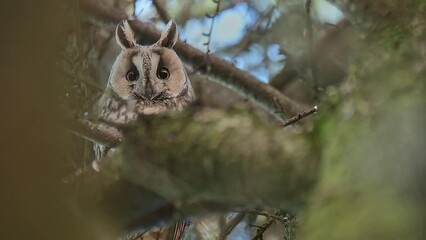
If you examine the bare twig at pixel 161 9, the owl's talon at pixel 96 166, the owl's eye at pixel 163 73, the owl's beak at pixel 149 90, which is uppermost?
the bare twig at pixel 161 9

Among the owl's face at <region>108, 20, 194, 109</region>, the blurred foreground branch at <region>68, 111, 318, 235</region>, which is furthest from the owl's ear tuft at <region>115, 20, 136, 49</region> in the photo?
the blurred foreground branch at <region>68, 111, 318, 235</region>

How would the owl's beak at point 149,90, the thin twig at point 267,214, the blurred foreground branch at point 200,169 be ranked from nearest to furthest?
1. the blurred foreground branch at point 200,169
2. the thin twig at point 267,214
3. the owl's beak at point 149,90

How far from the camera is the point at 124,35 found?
0.71m

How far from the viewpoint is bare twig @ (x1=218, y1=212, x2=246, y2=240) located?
1.98 ft

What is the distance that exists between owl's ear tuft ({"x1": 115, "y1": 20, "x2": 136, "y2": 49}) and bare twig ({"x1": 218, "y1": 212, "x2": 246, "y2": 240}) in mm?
207

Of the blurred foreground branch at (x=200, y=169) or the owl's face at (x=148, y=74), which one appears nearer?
the blurred foreground branch at (x=200, y=169)

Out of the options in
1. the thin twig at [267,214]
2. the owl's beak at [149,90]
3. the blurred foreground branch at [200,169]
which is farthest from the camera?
the owl's beak at [149,90]

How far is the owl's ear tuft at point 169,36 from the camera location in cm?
71

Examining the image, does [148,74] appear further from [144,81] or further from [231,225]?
[231,225]

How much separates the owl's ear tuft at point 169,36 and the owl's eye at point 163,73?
3cm

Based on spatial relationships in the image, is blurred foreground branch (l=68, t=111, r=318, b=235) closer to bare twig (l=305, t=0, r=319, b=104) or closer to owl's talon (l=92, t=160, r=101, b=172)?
owl's talon (l=92, t=160, r=101, b=172)

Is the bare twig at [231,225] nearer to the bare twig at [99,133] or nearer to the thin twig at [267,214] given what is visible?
the thin twig at [267,214]

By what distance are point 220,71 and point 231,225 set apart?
0.19m

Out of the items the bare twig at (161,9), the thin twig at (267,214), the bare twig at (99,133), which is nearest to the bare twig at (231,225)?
the thin twig at (267,214)
